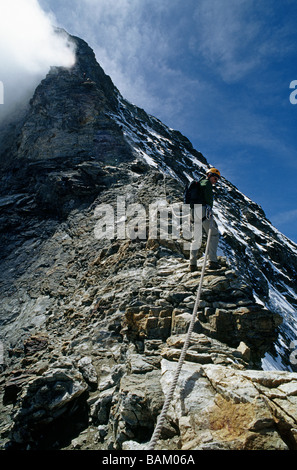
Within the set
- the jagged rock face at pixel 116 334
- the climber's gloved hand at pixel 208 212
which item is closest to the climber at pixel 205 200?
the climber's gloved hand at pixel 208 212

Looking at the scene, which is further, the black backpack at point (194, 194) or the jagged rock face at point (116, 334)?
the black backpack at point (194, 194)

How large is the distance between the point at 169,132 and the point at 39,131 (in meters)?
58.6

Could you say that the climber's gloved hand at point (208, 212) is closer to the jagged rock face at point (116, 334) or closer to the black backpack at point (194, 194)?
the black backpack at point (194, 194)

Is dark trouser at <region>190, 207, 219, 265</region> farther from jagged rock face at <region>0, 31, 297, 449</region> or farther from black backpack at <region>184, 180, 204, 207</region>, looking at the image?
jagged rock face at <region>0, 31, 297, 449</region>

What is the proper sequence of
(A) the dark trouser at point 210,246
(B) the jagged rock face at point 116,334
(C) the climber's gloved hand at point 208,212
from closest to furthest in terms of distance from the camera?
(B) the jagged rock face at point 116,334 → (A) the dark trouser at point 210,246 → (C) the climber's gloved hand at point 208,212

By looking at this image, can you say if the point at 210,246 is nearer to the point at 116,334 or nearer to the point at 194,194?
the point at 194,194

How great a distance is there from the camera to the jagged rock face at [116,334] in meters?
3.60

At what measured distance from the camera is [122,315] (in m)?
7.60

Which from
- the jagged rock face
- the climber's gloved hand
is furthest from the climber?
the jagged rock face

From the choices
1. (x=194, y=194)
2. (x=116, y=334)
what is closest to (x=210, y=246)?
(x=194, y=194)

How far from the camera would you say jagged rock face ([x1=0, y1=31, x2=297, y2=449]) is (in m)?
3.60

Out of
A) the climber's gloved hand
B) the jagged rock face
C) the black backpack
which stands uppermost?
the black backpack

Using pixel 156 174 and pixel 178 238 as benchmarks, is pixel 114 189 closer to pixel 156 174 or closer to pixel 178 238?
pixel 156 174

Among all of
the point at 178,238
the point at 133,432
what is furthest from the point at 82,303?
A: the point at 133,432
